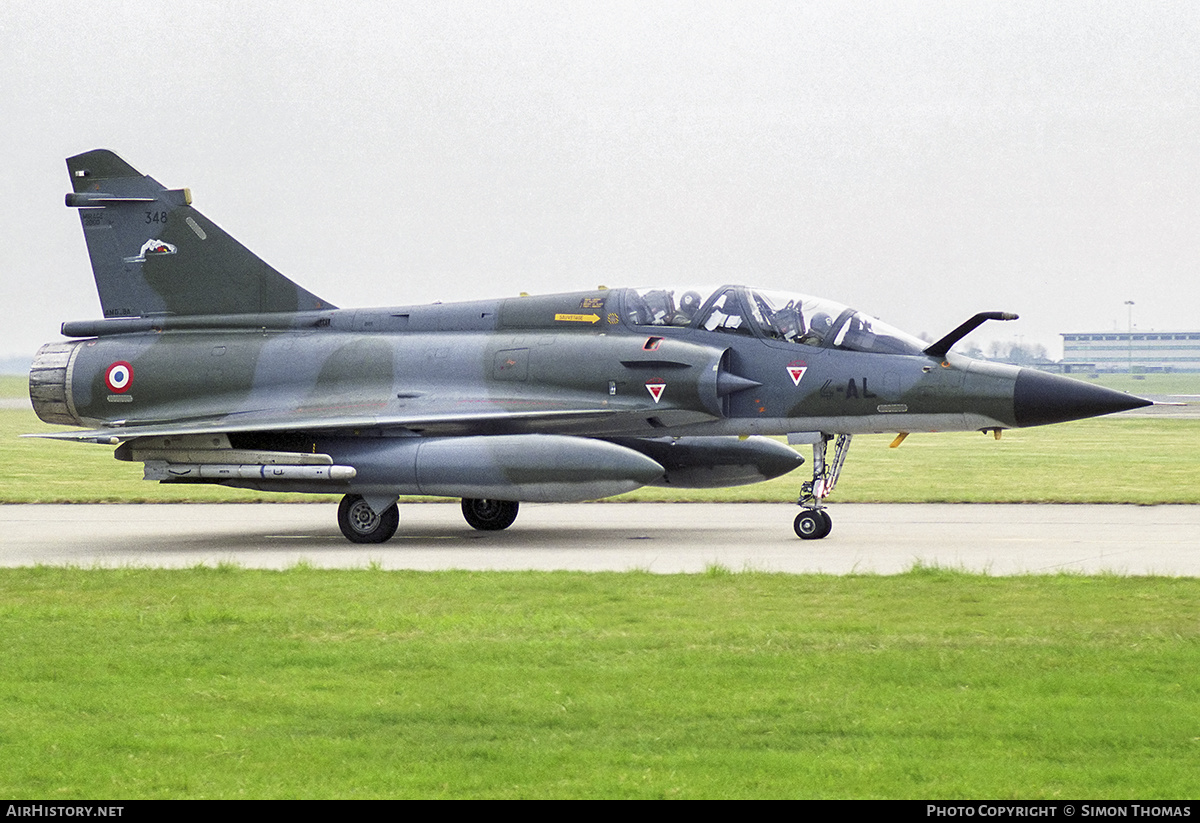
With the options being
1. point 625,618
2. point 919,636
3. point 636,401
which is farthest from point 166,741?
point 636,401

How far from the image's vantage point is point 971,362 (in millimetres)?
14812

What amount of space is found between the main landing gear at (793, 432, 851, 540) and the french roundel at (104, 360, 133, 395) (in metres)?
8.49

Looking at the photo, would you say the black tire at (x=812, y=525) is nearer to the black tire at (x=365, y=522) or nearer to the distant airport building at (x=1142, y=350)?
the black tire at (x=365, y=522)

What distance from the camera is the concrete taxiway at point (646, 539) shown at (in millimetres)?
12695

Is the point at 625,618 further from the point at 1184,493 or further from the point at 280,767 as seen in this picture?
the point at 1184,493

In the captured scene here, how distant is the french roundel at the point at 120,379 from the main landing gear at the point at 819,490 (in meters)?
8.49

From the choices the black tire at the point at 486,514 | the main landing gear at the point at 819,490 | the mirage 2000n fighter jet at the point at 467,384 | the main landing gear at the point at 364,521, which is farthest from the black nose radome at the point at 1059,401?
the black tire at the point at 486,514

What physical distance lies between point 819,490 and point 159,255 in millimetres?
8952

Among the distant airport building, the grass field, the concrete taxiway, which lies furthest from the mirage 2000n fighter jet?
the distant airport building

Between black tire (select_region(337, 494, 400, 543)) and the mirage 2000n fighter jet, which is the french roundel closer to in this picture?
the mirage 2000n fighter jet

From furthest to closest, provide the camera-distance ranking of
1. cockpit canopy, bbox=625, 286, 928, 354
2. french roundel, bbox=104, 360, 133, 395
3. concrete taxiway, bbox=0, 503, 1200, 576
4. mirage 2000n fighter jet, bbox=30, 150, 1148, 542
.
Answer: french roundel, bbox=104, 360, 133, 395 → cockpit canopy, bbox=625, 286, 928, 354 → mirage 2000n fighter jet, bbox=30, 150, 1148, 542 → concrete taxiway, bbox=0, 503, 1200, 576

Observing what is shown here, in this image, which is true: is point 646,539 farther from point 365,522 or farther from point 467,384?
point 365,522

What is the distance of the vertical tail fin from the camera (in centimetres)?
1783

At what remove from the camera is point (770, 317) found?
607 inches
